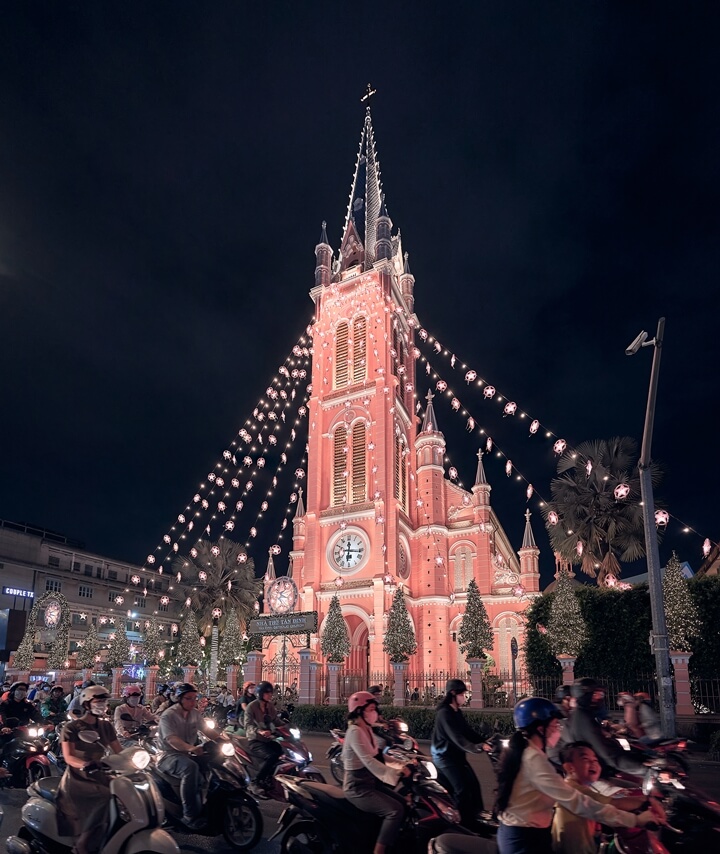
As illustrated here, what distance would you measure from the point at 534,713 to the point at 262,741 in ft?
21.6

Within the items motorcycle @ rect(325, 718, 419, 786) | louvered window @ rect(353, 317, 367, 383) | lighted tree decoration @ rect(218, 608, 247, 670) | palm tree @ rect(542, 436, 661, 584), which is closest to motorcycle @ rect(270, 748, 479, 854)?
motorcycle @ rect(325, 718, 419, 786)

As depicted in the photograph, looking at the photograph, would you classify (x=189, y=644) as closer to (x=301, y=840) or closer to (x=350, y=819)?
(x=301, y=840)

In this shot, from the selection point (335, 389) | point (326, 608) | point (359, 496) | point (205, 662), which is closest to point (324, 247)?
point (335, 389)

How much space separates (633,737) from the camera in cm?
856

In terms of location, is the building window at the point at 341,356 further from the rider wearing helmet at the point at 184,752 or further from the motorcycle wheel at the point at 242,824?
the motorcycle wheel at the point at 242,824

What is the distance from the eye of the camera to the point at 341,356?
165 ft

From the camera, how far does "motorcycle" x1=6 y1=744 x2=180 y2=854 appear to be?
539cm

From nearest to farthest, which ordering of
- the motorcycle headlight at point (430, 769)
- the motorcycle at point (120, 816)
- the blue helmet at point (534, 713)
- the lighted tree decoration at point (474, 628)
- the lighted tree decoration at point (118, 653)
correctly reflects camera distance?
the blue helmet at point (534, 713), the motorcycle at point (120, 816), the motorcycle headlight at point (430, 769), the lighted tree decoration at point (474, 628), the lighted tree decoration at point (118, 653)

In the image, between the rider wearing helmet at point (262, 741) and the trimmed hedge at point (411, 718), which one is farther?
the trimmed hedge at point (411, 718)

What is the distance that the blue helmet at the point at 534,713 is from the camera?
14.2ft

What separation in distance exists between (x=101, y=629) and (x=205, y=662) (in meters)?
21.8

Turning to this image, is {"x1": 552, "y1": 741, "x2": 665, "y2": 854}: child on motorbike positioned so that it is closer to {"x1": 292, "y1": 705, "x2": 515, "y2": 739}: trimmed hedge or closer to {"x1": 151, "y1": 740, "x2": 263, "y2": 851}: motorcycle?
{"x1": 151, "y1": 740, "x2": 263, "y2": 851}: motorcycle

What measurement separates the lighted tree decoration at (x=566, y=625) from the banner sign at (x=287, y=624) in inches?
483

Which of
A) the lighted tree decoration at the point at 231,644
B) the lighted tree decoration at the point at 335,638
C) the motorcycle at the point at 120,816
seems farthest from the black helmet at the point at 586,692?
the lighted tree decoration at the point at 231,644
